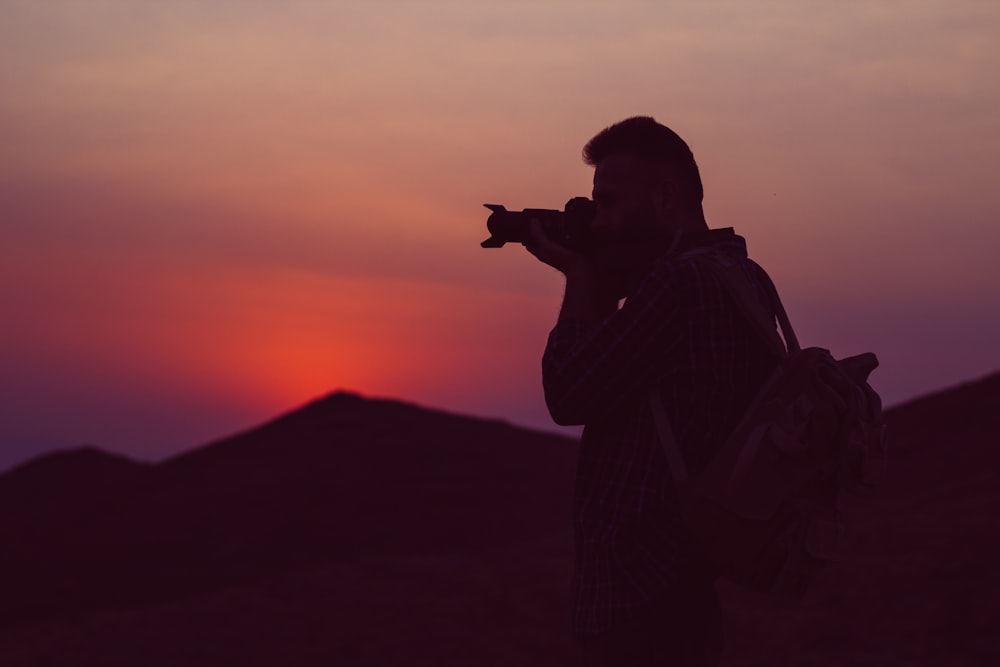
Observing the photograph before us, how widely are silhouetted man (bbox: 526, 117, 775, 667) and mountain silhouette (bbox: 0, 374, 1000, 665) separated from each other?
481cm

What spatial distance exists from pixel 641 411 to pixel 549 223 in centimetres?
73

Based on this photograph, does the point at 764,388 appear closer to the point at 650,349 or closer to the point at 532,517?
the point at 650,349

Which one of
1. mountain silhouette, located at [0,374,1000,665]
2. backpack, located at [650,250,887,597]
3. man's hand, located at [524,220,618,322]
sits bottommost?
mountain silhouette, located at [0,374,1000,665]

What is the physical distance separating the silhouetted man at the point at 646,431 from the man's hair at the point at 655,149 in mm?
251

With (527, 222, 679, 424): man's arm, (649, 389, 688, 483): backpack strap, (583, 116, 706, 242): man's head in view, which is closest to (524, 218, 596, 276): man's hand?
(583, 116, 706, 242): man's head

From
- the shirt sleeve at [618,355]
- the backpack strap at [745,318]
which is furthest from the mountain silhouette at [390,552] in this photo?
the shirt sleeve at [618,355]

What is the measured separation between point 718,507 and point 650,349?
0.46 metres

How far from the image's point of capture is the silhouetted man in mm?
3588

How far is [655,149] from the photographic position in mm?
3889

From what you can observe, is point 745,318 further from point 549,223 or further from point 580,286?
point 549,223

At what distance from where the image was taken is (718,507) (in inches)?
137

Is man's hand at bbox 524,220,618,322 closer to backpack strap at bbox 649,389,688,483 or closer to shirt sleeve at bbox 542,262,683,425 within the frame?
shirt sleeve at bbox 542,262,683,425

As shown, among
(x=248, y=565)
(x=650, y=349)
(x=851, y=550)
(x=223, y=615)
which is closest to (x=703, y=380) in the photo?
(x=650, y=349)

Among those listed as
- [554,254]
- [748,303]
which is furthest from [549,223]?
[748,303]
